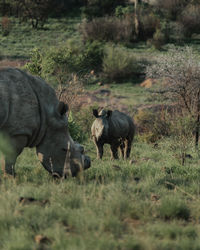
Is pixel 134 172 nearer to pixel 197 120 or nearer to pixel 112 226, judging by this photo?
pixel 112 226

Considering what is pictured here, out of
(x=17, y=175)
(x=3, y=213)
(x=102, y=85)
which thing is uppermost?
(x=3, y=213)

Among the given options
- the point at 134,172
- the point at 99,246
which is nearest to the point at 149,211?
the point at 99,246

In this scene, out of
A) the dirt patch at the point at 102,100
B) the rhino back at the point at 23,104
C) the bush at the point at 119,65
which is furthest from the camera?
the bush at the point at 119,65

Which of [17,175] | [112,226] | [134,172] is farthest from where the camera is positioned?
[134,172]

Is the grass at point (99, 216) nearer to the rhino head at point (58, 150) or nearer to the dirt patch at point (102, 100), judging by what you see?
the rhino head at point (58, 150)

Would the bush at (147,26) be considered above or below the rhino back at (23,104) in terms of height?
above

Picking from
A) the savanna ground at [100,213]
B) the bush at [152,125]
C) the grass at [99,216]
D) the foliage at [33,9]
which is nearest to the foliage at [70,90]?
the bush at [152,125]

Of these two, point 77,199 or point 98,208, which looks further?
point 77,199

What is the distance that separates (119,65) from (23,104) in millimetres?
22020

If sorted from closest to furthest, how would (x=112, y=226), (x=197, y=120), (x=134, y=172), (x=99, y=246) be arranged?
(x=99, y=246) → (x=112, y=226) → (x=134, y=172) → (x=197, y=120)

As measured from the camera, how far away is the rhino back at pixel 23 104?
4941mm

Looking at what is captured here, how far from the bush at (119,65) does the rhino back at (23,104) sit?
2152 cm

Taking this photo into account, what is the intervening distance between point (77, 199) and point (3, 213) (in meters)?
0.89

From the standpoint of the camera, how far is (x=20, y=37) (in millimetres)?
36344
